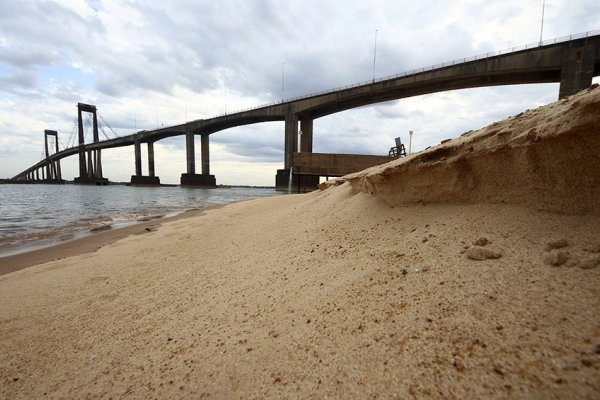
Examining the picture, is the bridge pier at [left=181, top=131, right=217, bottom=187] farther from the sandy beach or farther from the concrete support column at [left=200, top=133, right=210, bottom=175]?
the sandy beach

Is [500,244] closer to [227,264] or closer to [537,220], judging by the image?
[537,220]

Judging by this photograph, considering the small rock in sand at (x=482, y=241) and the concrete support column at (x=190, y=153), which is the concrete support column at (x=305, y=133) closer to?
the concrete support column at (x=190, y=153)

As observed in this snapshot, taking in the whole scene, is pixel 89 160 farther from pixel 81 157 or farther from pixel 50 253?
pixel 50 253

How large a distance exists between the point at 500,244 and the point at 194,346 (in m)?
2.16

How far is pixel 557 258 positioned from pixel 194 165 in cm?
6602

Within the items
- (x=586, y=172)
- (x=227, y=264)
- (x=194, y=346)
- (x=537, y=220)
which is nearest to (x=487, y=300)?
(x=537, y=220)

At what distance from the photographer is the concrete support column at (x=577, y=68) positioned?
67.5 ft

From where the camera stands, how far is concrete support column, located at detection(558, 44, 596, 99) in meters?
20.6

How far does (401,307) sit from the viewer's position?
1.57 meters

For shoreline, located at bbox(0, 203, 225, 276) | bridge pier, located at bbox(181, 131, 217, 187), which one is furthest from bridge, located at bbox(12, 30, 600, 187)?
shoreline, located at bbox(0, 203, 225, 276)

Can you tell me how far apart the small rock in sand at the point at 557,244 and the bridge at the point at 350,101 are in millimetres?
21030

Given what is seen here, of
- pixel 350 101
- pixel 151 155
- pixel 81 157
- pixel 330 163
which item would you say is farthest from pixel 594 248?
pixel 81 157

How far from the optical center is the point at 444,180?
2688mm

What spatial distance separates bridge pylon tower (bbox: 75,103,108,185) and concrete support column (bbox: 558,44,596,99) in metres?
95.9
